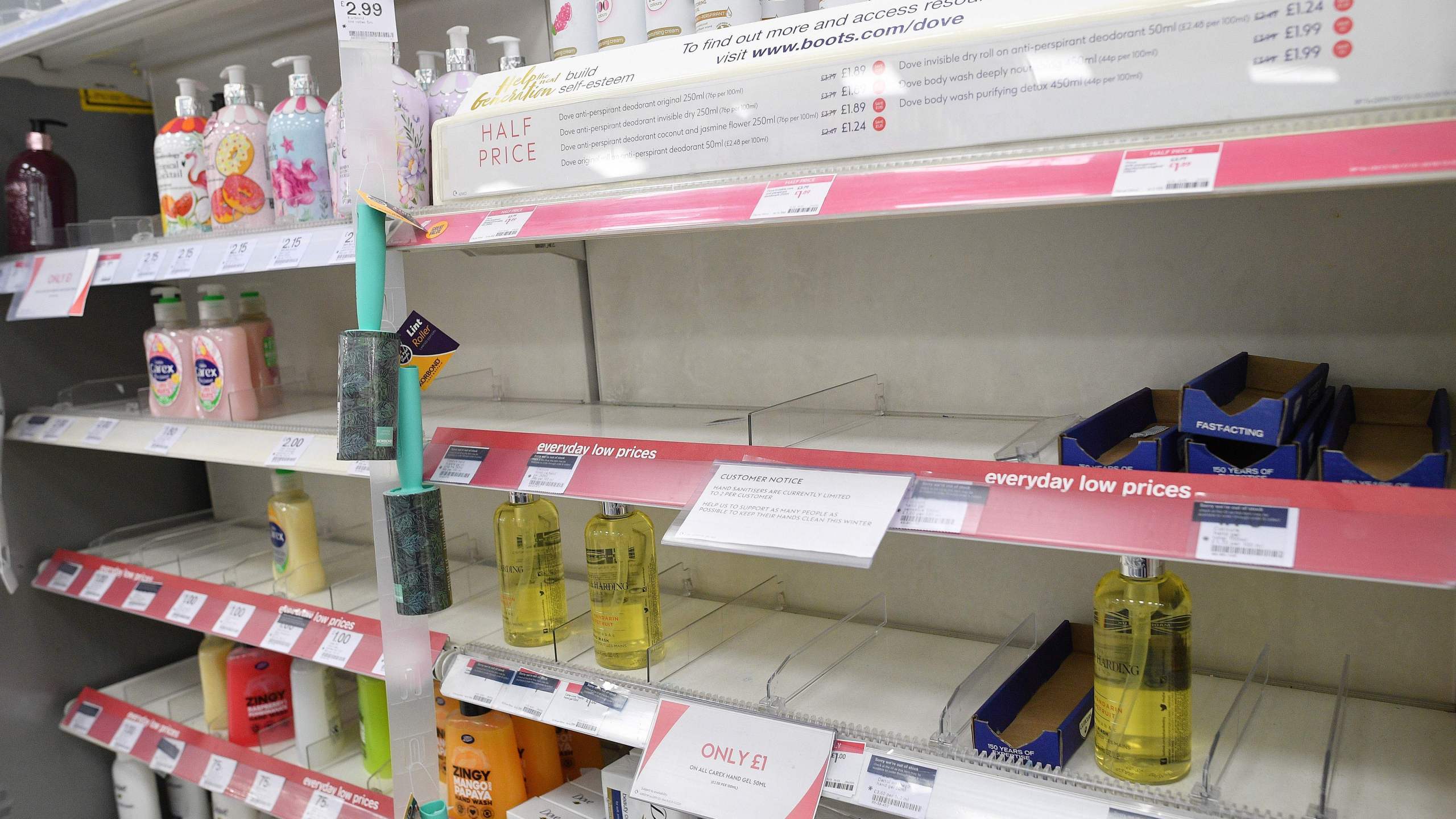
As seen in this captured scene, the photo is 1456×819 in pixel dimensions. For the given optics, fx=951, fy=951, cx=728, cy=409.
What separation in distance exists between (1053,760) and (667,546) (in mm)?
948

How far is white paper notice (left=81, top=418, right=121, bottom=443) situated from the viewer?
6.64 feet

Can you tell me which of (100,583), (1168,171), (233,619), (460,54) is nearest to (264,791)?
(233,619)

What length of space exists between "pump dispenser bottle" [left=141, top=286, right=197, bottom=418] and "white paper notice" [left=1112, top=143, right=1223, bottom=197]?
1.78 meters

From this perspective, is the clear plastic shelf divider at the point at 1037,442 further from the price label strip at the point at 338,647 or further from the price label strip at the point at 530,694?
the price label strip at the point at 338,647

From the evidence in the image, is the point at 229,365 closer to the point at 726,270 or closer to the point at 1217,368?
the point at 726,270

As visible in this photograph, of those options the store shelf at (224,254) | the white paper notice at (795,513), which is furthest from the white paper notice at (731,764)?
the store shelf at (224,254)

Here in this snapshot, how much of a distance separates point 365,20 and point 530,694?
0.93m

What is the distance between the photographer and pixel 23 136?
7.18ft

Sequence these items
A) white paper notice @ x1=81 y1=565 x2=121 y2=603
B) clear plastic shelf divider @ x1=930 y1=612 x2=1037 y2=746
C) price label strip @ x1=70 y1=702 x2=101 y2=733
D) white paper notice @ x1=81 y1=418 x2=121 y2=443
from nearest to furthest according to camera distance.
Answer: clear plastic shelf divider @ x1=930 y1=612 x2=1037 y2=746
white paper notice @ x1=81 y1=418 x2=121 y2=443
white paper notice @ x1=81 y1=565 x2=121 y2=603
price label strip @ x1=70 y1=702 x2=101 y2=733

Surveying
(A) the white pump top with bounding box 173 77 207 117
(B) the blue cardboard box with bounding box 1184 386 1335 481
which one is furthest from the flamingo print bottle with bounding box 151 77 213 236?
(B) the blue cardboard box with bounding box 1184 386 1335 481

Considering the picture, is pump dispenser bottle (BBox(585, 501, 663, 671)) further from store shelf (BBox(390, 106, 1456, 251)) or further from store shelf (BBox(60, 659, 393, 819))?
store shelf (BBox(60, 659, 393, 819))

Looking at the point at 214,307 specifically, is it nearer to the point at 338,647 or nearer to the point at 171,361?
the point at 171,361

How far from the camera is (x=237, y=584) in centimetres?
205

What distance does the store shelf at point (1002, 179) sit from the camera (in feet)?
2.35
